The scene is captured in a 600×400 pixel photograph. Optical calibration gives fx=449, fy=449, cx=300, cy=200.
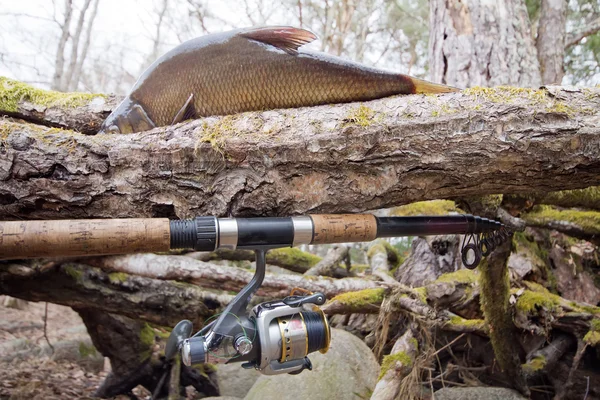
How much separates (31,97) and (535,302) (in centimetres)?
344

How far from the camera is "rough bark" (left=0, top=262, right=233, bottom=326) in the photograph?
3289 millimetres

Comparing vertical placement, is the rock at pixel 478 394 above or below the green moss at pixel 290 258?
below

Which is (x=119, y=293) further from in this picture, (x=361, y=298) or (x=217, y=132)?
(x=217, y=132)

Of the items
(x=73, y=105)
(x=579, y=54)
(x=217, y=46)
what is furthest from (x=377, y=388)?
(x=579, y=54)

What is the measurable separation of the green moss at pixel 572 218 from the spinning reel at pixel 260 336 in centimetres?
200

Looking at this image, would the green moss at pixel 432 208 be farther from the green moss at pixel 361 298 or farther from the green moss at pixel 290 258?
the green moss at pixel 290 258

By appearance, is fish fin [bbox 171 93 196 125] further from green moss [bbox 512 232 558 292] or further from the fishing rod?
green moss [bbox 512 232 558 292]

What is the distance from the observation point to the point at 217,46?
1.97 m

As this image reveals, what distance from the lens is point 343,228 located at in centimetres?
173

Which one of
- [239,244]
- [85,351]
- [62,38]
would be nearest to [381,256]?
[239,244]

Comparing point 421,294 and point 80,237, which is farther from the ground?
point 80,237

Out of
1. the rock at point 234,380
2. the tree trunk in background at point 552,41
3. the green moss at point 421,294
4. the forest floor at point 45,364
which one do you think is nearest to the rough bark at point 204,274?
the green moss at point 421,294

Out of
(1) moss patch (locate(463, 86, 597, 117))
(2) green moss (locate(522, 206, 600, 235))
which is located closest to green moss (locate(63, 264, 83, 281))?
(1) moss patch (locate(463, 86, 597, 117))

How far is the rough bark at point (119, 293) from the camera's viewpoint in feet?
10.8
